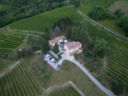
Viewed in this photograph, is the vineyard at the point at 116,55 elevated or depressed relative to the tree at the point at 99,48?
depressed

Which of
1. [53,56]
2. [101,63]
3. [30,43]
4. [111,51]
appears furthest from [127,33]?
[30,43]

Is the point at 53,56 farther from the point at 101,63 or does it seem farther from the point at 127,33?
the point at 127,33

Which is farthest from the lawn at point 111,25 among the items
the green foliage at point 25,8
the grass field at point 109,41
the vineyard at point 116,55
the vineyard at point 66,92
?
the green foliage at point 25,8

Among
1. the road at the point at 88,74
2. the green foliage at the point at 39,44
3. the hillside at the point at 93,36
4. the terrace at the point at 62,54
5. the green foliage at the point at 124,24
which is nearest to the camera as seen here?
the road at the point at 88,74

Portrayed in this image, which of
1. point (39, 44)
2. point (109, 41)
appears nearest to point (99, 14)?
point (109, 41)

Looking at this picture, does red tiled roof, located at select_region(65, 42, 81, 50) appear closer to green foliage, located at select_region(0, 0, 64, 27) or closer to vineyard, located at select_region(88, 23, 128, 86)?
vineyard, located at select_region(88, 23, 128, 86)

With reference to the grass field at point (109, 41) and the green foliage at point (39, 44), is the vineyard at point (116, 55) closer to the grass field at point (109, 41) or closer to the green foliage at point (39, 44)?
the grass field at point (109, 41)

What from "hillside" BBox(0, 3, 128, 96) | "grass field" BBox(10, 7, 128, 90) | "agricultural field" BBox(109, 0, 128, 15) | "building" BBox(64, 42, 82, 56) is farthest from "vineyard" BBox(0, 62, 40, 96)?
"agricultural field" BBox(109, 0, 128, 15)

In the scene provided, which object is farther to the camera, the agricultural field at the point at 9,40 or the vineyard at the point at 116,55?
the agricultural field at the point at 9,40
